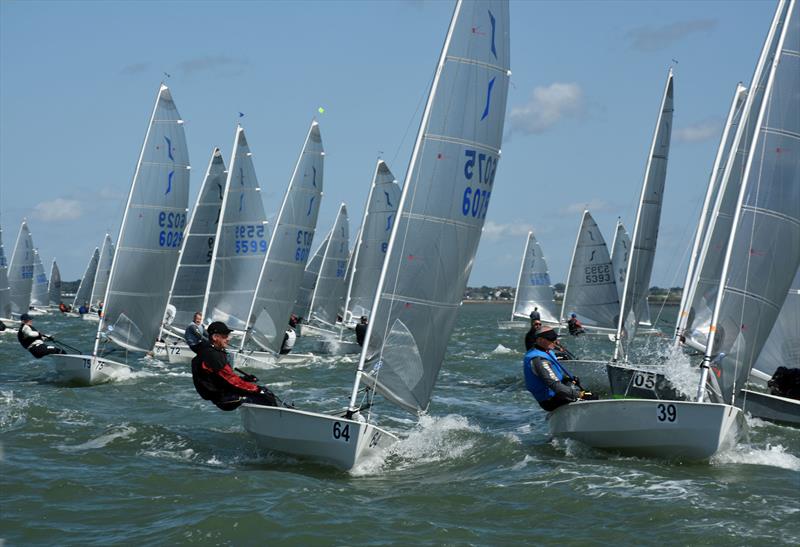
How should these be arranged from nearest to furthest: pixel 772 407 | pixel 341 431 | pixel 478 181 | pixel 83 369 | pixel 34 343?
pixel 341 431 → pixel 478 181 → pixel 772 407 → pixel 83 369 → pixel 34 343

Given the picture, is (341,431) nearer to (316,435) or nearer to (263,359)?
(316,435)

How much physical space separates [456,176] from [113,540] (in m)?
5.41

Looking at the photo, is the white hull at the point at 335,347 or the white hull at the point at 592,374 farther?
the white hull at the point at 335,347

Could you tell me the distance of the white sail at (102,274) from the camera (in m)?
55.1

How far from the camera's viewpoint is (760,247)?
11.0 metres

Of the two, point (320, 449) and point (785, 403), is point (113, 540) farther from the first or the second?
point (785, 403)

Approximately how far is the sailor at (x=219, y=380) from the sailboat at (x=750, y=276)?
340cm

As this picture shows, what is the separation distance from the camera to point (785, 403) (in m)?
13.6

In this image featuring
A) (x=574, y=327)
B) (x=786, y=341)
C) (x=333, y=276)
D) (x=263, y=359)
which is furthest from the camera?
(x=333, y=276)

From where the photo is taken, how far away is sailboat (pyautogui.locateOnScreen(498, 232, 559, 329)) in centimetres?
4422

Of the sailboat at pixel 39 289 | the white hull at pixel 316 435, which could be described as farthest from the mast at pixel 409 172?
the sailboat at pixel 39 289

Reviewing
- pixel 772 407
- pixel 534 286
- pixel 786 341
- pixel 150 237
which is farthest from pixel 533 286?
pixel 772 407

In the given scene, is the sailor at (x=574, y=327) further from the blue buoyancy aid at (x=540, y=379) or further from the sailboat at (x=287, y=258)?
the blue buoyancy aid at (x=540, y=379)

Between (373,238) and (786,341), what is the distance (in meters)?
15.9
